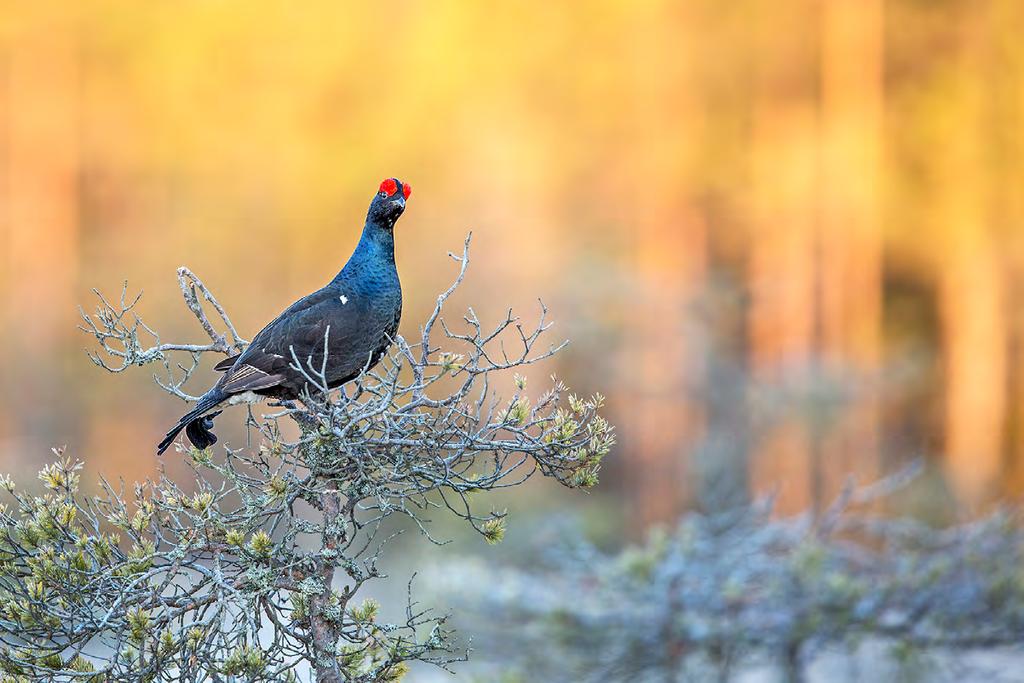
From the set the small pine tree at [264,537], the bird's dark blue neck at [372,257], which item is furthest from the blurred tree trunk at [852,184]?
the small pine tree at [264,537]

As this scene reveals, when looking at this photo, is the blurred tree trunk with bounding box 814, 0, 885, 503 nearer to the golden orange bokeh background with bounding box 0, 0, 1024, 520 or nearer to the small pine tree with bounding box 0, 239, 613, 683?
the golden orange bokeh background with bounding box 0, 0, 1024, 520

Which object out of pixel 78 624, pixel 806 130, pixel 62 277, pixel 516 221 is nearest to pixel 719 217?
pixel 806 130

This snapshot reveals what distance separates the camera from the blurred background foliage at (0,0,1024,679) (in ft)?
59.2

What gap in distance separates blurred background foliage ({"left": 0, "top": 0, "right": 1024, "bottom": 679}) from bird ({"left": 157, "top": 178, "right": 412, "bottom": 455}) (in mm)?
9659

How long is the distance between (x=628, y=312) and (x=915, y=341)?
4.78 meters

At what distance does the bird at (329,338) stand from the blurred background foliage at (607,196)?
9.66 meters

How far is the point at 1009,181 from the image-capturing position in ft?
59.0

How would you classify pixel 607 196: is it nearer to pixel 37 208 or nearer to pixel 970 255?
pixel 970 255

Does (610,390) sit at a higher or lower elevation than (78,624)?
higher

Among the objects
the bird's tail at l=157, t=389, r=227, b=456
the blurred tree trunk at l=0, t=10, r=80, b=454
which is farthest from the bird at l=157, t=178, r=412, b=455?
the blurred tree trunk at l=0, t=10, r=80, b=454

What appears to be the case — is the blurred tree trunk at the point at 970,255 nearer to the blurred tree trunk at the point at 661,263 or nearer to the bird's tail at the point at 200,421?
the blurred tree trunk at the point at 661,263

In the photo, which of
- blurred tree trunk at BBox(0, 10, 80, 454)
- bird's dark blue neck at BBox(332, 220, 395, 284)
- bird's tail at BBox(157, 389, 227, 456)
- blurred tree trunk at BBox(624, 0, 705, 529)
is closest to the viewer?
bird's tail at BBox(157, 389, 227, 456)

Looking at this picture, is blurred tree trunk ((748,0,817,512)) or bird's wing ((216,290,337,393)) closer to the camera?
bird's wing ((216,290,337,393))

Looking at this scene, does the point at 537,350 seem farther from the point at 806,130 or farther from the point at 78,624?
the point at 78,624
